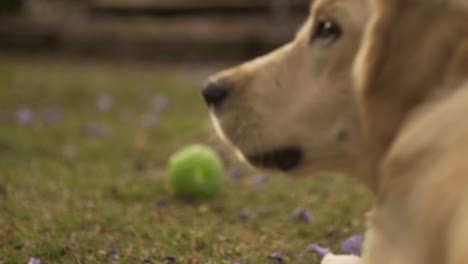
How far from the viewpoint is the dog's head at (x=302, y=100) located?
6.04 ft

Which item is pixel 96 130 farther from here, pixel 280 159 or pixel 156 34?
pixel 156 34

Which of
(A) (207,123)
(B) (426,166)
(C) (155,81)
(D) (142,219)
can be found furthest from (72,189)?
(C) (155,81)

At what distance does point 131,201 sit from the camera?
3.00 m

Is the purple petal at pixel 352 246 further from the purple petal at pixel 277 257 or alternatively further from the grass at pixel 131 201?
the purple petal at pixel 277 257

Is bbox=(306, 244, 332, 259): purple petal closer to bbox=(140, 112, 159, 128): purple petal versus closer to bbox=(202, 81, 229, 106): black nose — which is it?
bbox=(202, 81, 229, 106): black nose

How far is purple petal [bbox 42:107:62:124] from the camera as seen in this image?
477 cm

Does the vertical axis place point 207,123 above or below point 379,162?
above

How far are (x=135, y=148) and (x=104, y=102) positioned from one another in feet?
4.91

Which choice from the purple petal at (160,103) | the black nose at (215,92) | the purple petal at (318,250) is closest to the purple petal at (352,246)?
the purple petal at (318,250)

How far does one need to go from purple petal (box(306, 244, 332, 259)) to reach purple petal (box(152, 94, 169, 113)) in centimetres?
321

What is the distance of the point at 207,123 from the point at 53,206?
203 centimetres

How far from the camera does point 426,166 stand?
139 centimetres

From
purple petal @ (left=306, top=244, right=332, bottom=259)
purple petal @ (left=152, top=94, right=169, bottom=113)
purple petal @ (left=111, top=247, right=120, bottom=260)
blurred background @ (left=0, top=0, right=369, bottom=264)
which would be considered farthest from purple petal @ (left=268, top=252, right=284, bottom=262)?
purple petal @ (left=152, top=94, right=169, bottom=113)

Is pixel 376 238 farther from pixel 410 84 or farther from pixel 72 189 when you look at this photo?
pixel 72 189
